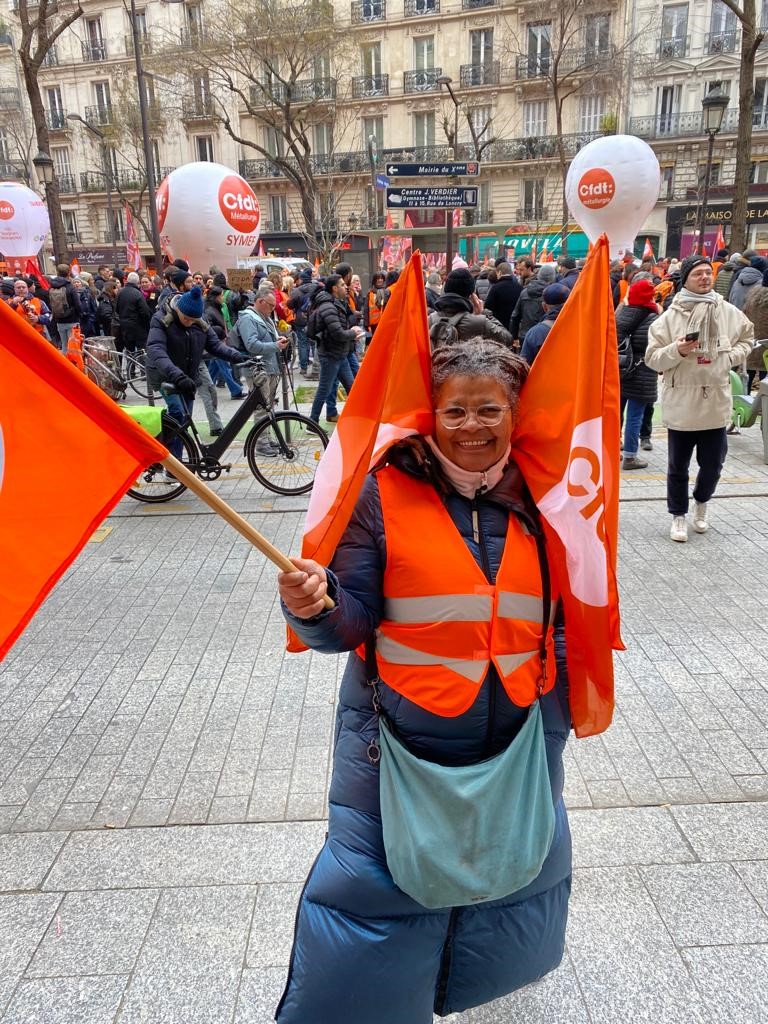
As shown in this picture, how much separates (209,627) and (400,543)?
3184 millimetres

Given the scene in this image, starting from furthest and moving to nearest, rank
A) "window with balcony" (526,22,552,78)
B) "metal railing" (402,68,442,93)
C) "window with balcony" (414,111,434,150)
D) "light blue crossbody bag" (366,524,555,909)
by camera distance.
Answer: "window with balcony" (414,111,434,150)
"metal railing" (402,68,442,93)
"window with balcony" (526,22,552,78)
"light blue crossbody bag" (366,524,555,909)

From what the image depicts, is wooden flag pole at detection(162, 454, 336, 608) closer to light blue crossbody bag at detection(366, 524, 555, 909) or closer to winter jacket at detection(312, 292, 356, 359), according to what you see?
light blue crossbody bag at detection(366, 524, 555, 909)

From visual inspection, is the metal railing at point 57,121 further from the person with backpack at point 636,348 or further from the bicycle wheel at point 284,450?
the person with backpack at point 636,348

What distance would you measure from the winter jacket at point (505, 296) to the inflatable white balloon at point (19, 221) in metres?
15.6

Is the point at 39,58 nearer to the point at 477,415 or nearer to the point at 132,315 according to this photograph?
the point at 132,315

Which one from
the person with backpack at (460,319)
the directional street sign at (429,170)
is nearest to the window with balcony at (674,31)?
the directional street sign at (429,170)

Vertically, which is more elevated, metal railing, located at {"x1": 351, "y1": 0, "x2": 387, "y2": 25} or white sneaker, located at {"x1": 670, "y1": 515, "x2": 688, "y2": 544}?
metal railing, located at {"x1": 351, "y1": 0, "x2": 387, "y2": 25}

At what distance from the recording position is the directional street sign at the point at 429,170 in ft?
29.1

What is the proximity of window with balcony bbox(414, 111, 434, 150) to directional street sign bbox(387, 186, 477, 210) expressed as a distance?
3454 centimetres

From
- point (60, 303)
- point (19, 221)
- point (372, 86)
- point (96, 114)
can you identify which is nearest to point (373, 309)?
point (60, 303)

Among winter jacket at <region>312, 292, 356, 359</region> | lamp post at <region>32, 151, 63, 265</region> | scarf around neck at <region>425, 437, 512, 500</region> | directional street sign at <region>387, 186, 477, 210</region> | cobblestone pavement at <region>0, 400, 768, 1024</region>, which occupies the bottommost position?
cobblestone pavement at <region>0, 400, 768, 1024</region>

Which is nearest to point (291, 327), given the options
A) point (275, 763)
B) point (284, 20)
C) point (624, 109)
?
point (275, 763)

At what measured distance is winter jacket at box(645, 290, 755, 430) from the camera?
5.48 metres

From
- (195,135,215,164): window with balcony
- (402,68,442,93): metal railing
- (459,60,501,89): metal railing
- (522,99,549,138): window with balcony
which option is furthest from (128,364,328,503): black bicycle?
(195,135,215,164): window with balcony
